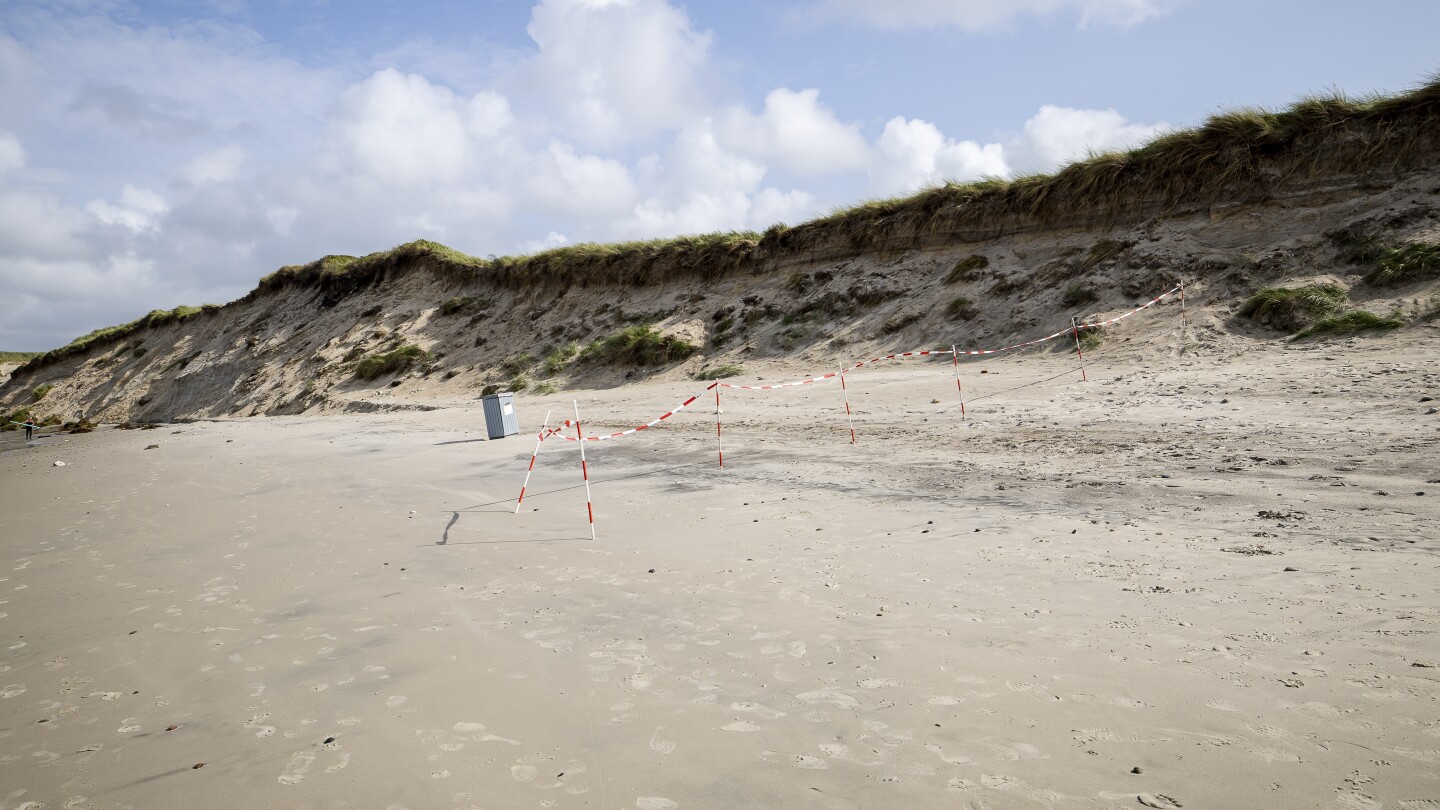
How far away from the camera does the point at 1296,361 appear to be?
36.8ft

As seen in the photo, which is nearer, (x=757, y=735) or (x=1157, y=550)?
(x=757, y=735)

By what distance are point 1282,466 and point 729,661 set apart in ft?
18.1

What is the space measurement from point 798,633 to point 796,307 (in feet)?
58.3

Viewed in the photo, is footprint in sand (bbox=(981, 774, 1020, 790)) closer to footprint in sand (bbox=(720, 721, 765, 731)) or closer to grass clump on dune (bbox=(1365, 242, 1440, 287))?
footprint in sand (bbox=(720, 721, 765, 731))

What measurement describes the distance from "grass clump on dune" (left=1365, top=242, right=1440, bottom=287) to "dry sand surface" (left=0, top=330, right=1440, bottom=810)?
4586 millimetres

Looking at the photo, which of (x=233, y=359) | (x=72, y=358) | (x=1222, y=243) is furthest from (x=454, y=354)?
(x=72, y=358)

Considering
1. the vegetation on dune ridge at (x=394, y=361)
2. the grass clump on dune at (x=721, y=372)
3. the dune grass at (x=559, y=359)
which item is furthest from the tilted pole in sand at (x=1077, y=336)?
the vegetation on dune ridge at (x=394, y=361)

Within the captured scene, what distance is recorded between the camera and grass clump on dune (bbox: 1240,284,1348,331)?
1301cm

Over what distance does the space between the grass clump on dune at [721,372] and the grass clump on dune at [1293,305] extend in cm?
1042

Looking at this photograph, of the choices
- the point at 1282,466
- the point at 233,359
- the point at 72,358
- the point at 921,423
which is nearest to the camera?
the point at 1282,466

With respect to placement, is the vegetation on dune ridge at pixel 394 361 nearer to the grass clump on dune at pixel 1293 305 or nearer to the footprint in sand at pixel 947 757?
the grass clump on dune at pixel 1293 305

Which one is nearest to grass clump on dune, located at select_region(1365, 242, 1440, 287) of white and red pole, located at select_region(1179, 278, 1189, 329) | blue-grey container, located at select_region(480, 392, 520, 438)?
white and red pole, located at select_region(1179, 278, 1189, 329)

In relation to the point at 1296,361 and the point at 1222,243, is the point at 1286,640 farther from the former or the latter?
the point at 1222,243

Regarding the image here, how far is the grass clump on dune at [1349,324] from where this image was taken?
11891mm
